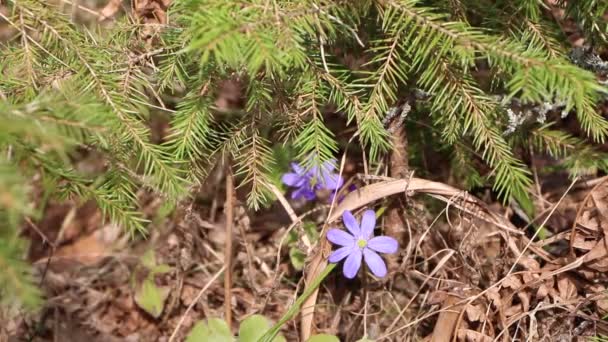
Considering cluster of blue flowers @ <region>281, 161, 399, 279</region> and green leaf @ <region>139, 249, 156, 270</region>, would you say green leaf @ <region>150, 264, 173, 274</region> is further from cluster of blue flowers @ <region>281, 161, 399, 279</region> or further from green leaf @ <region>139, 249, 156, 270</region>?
cluster of blue flowers @ <region>281, 161, 399, 279</region>

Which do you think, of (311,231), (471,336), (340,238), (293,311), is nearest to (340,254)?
(340,238)

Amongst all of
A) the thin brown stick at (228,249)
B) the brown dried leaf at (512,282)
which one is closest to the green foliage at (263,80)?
the thin brown stick at (228,249)

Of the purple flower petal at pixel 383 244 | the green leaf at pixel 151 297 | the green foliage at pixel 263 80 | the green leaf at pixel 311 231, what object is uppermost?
the green foliage at pixel 263 80

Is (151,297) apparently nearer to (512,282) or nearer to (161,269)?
(161,269)

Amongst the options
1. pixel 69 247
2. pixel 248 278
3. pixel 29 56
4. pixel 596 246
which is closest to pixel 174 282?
pixel 248 278

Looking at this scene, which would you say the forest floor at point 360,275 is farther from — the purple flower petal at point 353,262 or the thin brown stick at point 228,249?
the purple flower petal at point 353,262
